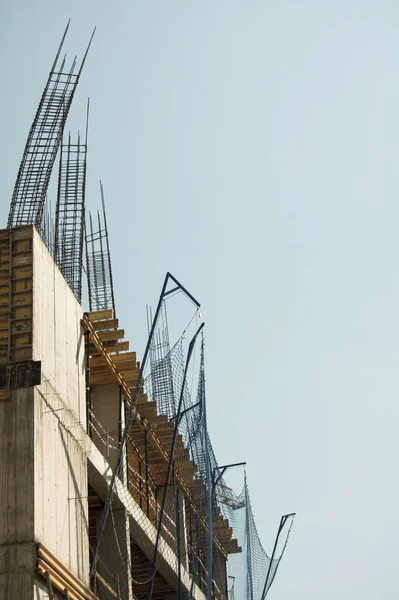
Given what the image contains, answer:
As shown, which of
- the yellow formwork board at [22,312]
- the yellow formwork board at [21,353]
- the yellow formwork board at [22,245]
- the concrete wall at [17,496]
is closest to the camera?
the concrete wall at [17,496]

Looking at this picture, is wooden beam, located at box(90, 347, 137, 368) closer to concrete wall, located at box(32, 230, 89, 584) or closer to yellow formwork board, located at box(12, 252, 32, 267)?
concrete wall, located at box(32, 230, 89, 584)

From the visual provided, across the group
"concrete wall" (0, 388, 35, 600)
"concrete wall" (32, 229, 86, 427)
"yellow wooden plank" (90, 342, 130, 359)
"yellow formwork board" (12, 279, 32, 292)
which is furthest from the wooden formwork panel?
"yellow wooden plank" (90, 342, 130, 359)

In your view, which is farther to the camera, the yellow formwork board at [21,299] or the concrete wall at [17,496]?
the yellow formwork board at [21,299]

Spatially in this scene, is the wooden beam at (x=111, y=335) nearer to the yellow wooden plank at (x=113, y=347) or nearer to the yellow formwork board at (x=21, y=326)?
the yellow wooden plank at (x=113, y=347)

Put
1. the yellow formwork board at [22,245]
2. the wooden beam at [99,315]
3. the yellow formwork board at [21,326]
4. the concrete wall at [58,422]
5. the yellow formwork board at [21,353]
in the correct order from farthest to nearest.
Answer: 1. the wooden beam at [99,315]
2. the yellow formwork board at [22,245]
3. the yellow formwork board at [21,326]
4. the yellow formwork board at [21,353]
5. the concrete wall at [58,422]

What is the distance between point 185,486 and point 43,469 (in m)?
15.9

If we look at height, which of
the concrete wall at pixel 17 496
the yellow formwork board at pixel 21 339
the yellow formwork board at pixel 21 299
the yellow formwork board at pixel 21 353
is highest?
the yellow formwork board at pixel 21 299

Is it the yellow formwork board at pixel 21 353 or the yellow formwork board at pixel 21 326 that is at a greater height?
the yellow formwork board at pixel 21 326

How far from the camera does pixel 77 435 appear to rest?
26.1 m

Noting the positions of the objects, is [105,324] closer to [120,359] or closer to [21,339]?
[120,359]

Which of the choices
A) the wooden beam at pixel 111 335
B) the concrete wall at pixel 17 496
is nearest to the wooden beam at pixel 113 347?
the wooden beam at pixel 111 335

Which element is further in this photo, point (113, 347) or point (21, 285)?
point (113, 347)

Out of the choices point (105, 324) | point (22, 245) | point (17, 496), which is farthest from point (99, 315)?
point (17, 496)

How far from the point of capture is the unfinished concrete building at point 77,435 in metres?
23.0
